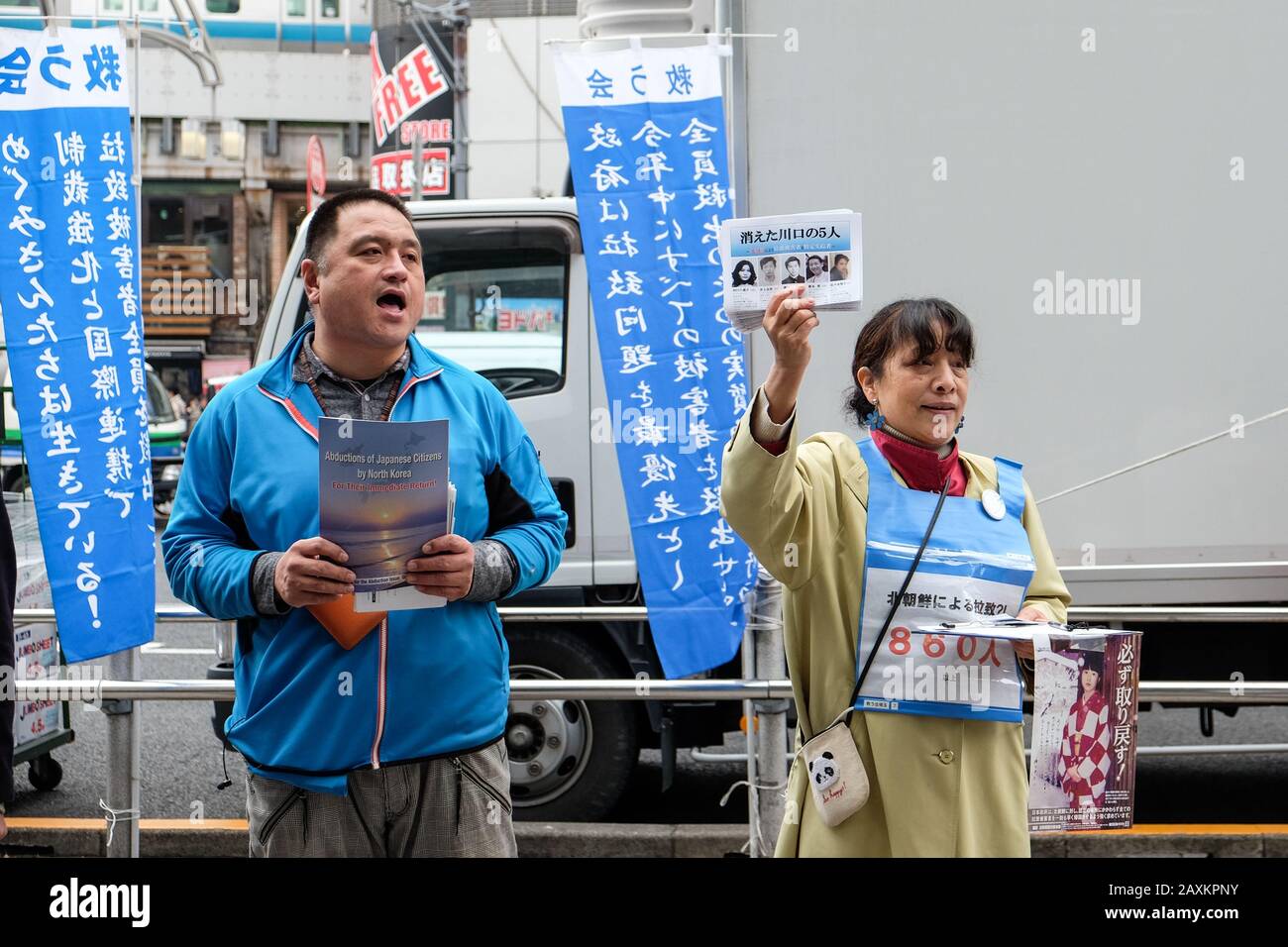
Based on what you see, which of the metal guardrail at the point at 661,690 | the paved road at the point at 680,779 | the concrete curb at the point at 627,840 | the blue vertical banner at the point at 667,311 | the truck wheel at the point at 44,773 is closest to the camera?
the metal guardrail at the point at 661,690

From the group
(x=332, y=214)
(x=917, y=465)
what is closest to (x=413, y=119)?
(x=332, y=214)

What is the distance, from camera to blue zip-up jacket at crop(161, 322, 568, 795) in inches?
87.0

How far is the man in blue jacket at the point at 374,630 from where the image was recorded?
2.21 meters

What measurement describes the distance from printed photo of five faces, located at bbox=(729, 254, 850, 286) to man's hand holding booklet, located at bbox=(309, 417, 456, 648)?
575mm

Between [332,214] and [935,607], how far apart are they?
4.12ft

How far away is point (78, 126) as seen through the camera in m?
3.83

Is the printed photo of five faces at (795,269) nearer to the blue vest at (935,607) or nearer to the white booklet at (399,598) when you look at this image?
the blue vest at (935,607)

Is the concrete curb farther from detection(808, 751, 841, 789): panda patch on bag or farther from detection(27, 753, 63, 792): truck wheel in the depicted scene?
detection(808, 751, 841, 789): panda patch on bag

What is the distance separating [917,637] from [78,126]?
2.92 metres

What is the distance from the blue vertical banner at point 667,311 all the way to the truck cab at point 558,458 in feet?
2.83

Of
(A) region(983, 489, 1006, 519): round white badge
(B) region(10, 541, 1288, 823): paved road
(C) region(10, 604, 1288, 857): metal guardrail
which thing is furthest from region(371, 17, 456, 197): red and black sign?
(A) region(983, 489, 1006, 519): round white badge

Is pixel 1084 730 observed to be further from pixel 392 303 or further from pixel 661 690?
pixel 661 690

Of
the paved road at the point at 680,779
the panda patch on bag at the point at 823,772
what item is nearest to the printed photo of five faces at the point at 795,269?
the panda patch on bag at the point at 823,772
